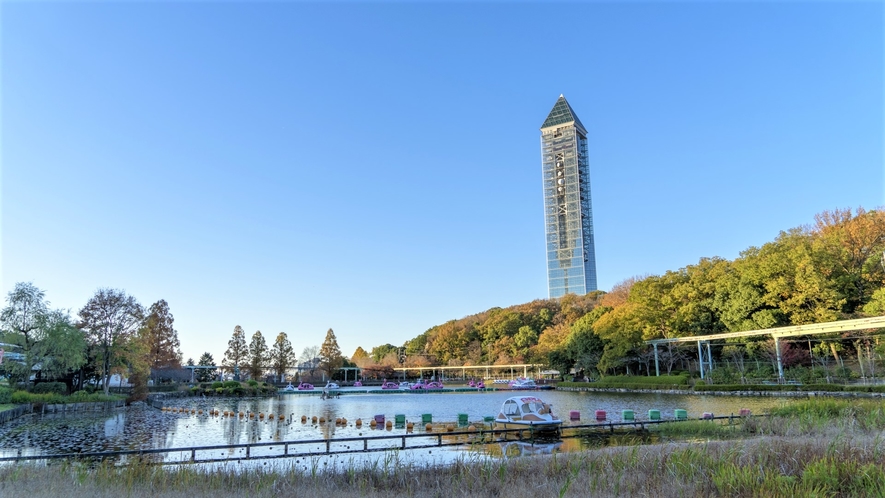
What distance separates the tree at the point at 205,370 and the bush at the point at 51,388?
3428cm

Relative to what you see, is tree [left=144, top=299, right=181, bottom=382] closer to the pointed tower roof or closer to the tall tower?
the tall tower

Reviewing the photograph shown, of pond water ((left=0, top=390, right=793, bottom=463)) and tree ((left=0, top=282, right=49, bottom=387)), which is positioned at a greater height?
tree ((left=0, top=282, right=49, bottom=387))

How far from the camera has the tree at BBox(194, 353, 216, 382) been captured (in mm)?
72825

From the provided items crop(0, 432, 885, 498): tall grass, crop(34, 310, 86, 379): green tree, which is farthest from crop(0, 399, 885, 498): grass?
crop(34, 310, 86, 379): green tree

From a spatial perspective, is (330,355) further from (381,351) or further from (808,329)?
(808,329)

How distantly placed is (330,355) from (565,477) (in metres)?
78.7

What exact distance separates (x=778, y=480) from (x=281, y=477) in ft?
24.5

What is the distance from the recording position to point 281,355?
7525cm

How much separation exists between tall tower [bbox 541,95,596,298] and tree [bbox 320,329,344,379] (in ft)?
231

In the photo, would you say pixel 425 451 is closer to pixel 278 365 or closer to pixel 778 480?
pixel 778 480

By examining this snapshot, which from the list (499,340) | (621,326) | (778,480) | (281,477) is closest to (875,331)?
(621,326)

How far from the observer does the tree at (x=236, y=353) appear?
230ft

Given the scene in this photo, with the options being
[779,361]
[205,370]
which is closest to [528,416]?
[779,361]

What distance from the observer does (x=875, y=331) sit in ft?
131
